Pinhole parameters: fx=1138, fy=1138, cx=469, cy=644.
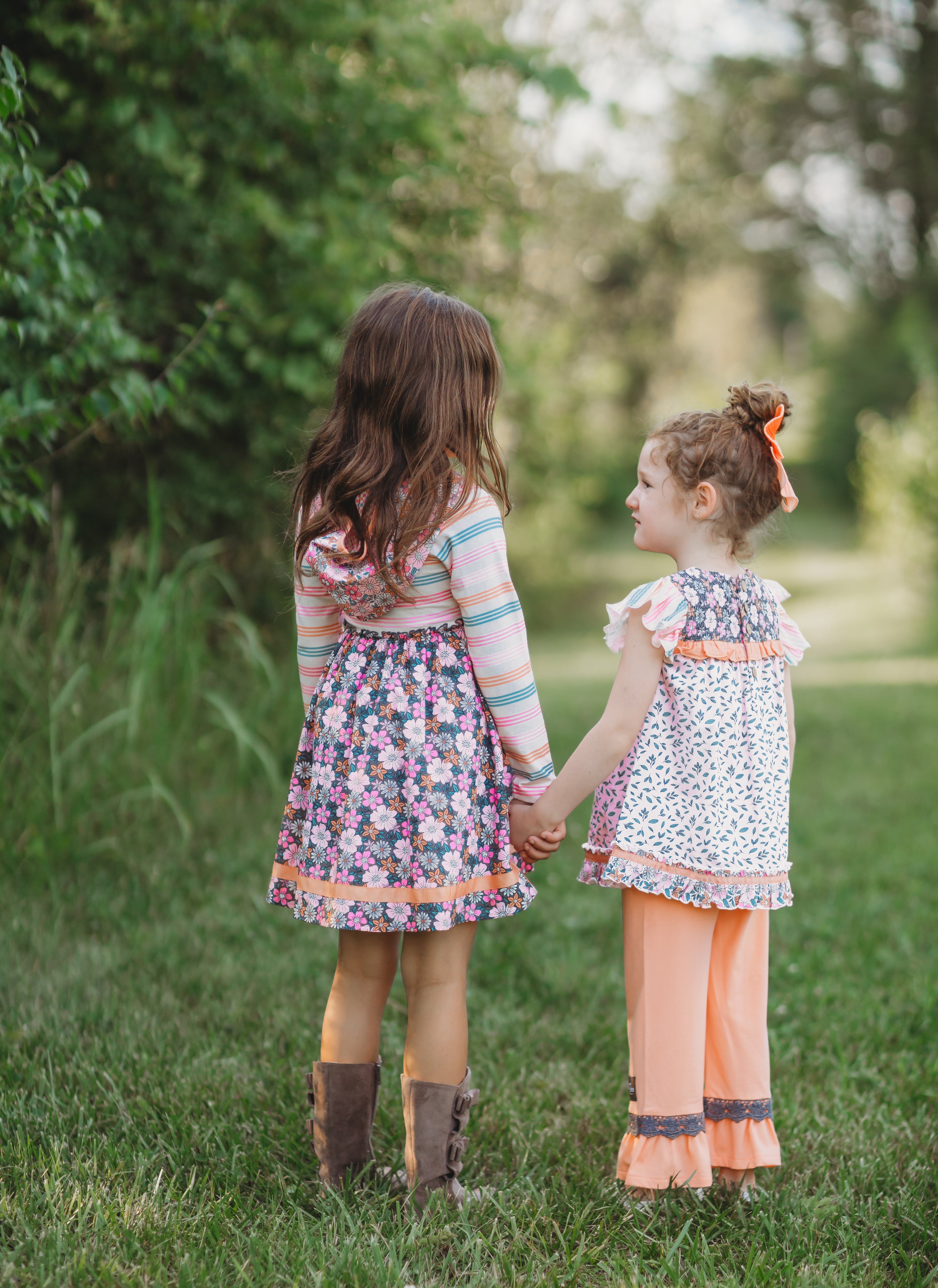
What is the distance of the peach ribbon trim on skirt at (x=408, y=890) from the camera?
1883 mm

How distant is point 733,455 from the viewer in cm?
197

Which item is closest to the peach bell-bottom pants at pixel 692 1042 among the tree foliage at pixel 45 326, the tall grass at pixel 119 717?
the tree foliage at pixel 45 326

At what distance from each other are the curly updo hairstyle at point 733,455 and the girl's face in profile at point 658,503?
13 mm

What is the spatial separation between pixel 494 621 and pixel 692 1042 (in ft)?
2.70

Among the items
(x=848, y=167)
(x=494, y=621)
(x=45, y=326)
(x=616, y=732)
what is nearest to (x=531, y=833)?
(x=616, y=732)

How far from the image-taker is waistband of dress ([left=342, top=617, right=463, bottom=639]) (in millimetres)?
1960

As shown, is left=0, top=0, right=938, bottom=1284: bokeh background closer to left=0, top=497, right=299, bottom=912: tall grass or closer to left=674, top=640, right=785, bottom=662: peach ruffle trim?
left=0, top=497, right=299, bottom=912: tall grass

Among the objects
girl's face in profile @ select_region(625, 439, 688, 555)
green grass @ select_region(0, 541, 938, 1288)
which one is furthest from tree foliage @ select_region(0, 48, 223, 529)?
girl's face in profile @ select_region(625, 439, 688, 555)

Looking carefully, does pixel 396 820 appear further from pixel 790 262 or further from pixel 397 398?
pixel 790 262

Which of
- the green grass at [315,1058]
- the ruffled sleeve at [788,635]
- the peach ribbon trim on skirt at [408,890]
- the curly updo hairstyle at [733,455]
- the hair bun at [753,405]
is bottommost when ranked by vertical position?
the green grass at [315,1058]

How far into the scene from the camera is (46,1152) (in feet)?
6.91

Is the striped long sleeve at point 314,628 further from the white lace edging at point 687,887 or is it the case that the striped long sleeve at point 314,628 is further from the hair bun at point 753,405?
the hair bun at point 753,405

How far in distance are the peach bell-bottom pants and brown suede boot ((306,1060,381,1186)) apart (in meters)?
0.46

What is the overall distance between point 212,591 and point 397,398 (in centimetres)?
291
